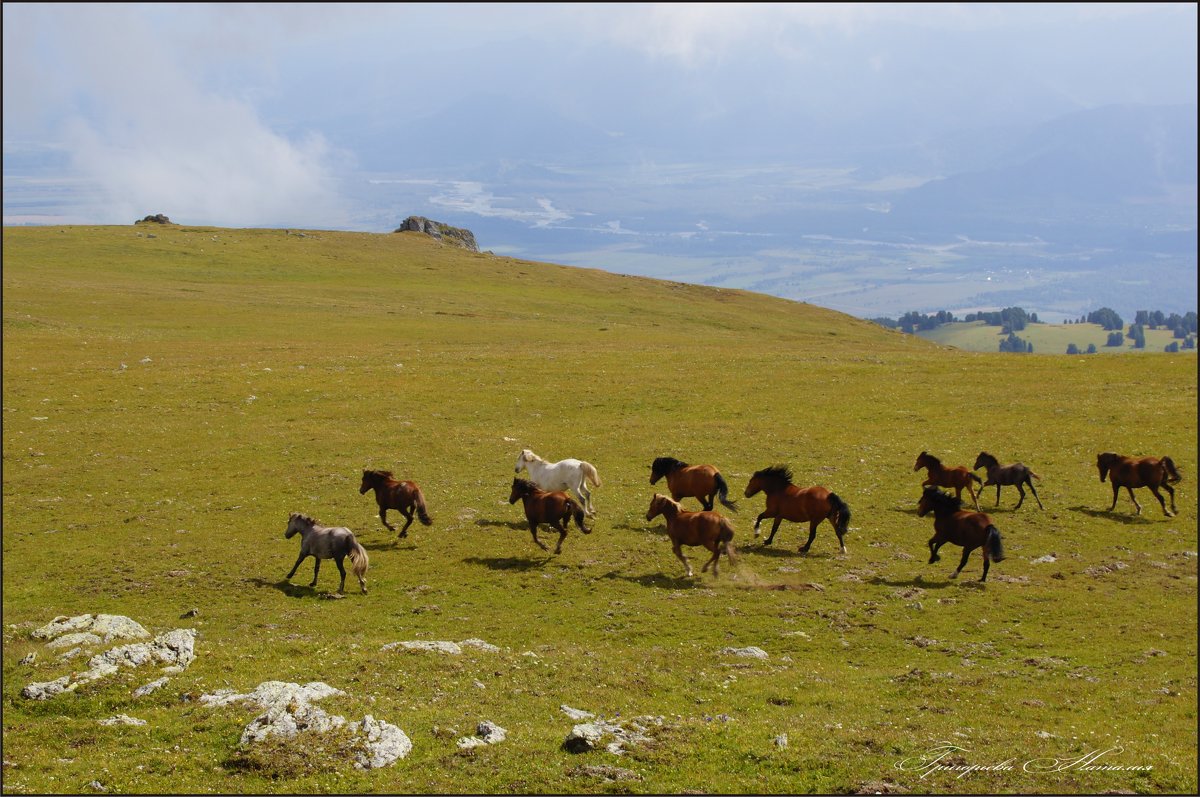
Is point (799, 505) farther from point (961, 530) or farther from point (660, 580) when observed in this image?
point (660, 580)

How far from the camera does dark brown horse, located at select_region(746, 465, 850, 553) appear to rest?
20391 mm

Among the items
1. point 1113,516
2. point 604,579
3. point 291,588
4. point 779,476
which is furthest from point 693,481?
point 1113,516

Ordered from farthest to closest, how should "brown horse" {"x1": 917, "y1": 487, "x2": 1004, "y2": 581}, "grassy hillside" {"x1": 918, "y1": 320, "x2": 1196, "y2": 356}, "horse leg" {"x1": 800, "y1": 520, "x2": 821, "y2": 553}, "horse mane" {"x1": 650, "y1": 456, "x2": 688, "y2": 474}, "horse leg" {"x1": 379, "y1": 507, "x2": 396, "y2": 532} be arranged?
"grassy hillside" {"x1": 918, "y1": 320, "x2": 1196, "y2": 356}, "horse mane" {"x1": 650, "y1": 456, "x2": 688, "y2": 474}, "horse leg" {"x1": 379, "y1": 507, "x2": 396, "y2": 532}, "horse leg" {"x1": 800, "y1": 520, "x2": 821, "y2": 553}, "brown horse" {"x1": 917, "y1": 487, "x2": 1004, "y2": 581}

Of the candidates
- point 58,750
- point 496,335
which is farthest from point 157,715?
point 496,335

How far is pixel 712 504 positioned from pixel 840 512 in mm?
3757

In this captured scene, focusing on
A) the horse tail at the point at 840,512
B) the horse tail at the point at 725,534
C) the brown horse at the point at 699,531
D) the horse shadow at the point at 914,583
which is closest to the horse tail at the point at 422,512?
the brown horse at the point at 699,531

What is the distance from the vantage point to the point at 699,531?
1873 centimetres

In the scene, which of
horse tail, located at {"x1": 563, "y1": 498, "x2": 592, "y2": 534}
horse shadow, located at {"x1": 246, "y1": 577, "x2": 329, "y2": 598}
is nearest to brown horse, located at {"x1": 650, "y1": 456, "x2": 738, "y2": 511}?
horse tail, located at {"x1": 563, "y1": 498, "x2": 592, "y2": 534}

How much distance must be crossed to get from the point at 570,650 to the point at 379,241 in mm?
104325

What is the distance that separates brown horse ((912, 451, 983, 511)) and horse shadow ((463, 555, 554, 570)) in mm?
11524

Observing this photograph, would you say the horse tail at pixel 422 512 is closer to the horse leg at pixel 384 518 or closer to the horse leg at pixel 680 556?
the horse leg at pixel 384 518

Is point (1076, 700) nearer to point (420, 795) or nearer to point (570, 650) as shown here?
point (570, 650)

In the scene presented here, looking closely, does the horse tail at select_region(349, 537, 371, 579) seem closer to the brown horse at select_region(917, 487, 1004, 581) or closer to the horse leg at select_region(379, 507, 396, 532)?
the horse leg at select_region(379, 507, 396, 532)

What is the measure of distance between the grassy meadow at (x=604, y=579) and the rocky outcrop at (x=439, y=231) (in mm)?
78554
